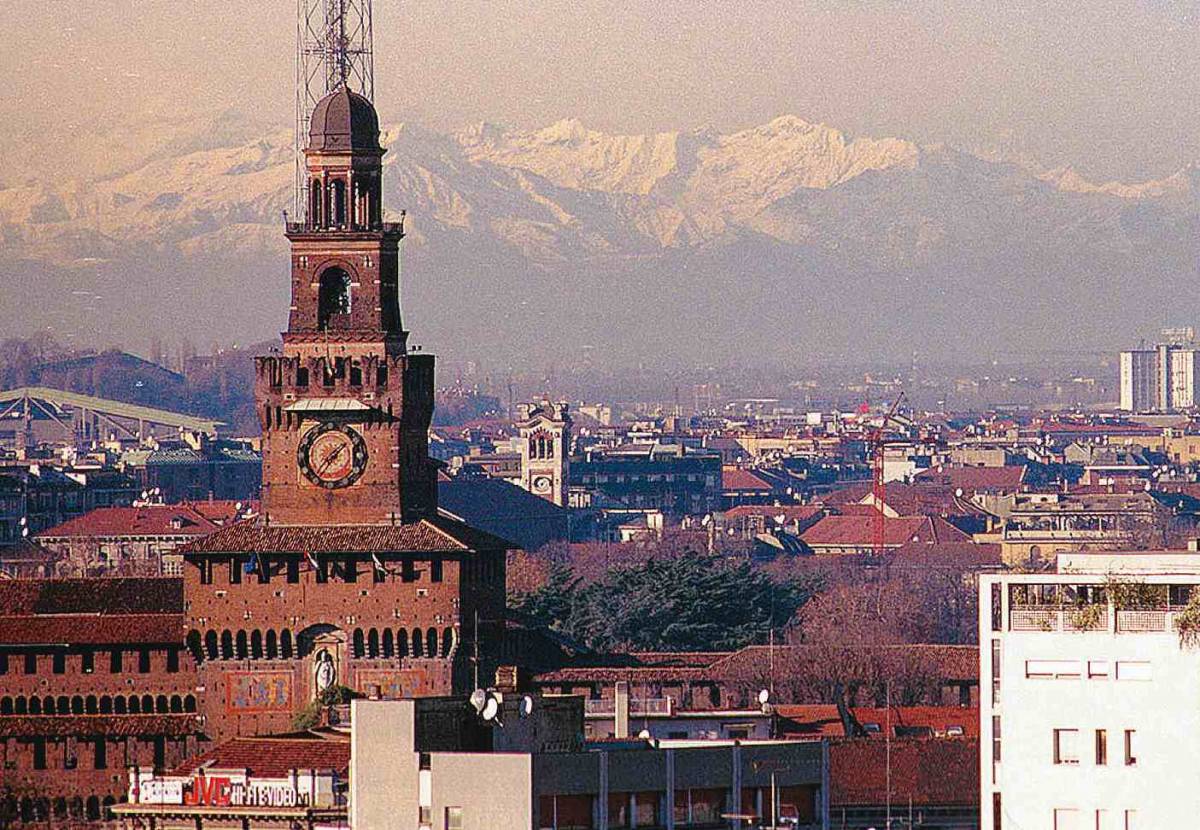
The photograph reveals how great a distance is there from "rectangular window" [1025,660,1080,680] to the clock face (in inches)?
1911

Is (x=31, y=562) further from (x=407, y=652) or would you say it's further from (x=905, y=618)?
Result: (x=407, y=652)

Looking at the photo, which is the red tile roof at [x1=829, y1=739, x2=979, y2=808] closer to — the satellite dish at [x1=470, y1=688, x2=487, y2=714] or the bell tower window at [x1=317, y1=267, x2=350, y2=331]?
the bell tower window at [x1=317, y1=267, x2=350, y2=331]

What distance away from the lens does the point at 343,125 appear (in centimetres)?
11325

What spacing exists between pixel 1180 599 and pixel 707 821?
20.1 feet

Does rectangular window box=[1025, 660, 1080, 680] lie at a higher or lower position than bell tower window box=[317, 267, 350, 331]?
lower

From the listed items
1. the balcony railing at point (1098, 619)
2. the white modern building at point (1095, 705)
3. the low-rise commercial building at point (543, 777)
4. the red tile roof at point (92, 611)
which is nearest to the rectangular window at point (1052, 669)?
the white modern building at point (1095, 705)

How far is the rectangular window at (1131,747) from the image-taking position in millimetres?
62562

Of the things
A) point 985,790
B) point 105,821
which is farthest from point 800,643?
point 985,790

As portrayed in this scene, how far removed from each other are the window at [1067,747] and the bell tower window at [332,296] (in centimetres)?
5029

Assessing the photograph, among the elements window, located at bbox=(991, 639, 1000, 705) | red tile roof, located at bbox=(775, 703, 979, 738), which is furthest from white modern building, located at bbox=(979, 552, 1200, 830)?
red tile roof, located at bbox=(775, 703, 979, 738)

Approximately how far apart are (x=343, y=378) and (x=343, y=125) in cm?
546

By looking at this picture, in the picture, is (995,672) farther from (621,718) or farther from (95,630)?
(95,630)

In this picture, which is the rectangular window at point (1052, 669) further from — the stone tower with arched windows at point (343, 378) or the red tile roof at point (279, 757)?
the stone tower with arched windows at point (343, 378)

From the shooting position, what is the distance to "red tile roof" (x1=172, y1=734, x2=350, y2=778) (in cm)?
7275
